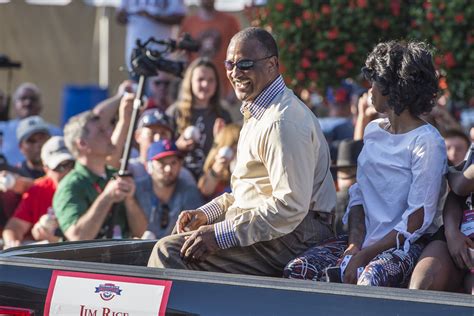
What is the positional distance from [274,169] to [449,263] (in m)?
0.80

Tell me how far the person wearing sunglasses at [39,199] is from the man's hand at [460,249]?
411cm

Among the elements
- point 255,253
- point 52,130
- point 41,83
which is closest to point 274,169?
point 255,253

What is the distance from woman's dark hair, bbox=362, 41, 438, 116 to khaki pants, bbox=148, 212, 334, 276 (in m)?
0.64

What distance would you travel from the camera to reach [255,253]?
4488 mm

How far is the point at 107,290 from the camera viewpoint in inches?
155

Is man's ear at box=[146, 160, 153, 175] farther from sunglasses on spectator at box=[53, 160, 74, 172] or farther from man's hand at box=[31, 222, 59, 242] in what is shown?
man's hand at box=[31, 222, 59, 242]

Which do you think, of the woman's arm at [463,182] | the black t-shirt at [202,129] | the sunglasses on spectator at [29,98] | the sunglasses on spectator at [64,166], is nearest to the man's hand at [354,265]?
the woman's arm at [463,182]

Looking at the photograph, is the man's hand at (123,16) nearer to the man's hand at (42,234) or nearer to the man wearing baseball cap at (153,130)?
the man wearing baseball cap at (153,130)

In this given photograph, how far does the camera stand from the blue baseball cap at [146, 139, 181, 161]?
24.5ft

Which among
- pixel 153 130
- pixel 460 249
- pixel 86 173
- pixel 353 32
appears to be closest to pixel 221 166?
pixel 153 130

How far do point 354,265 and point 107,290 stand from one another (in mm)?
Answer: 1005

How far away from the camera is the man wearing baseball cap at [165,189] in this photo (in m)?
7.35

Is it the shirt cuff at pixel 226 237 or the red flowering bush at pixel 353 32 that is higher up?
the red flowering bush at pixel 353 32

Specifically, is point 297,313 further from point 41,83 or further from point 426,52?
point 41,83
